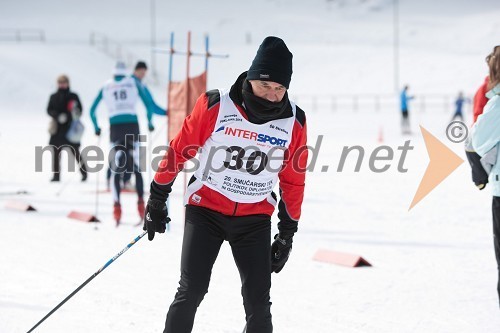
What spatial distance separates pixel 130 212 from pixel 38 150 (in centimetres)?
905

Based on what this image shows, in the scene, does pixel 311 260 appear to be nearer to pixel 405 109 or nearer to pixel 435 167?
pixel 435 167

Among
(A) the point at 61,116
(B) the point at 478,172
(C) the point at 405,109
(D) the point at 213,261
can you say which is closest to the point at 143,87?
(B) the point at 478,172

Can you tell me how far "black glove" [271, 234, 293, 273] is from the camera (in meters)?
3.28

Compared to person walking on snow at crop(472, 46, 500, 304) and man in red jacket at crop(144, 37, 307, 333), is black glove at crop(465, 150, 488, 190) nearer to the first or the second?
person walking on snow at crop(472, 46, 500, 304)

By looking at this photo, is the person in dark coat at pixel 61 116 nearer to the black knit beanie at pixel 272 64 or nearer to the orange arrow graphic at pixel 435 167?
the orange arrow graphic at pixel 435 167

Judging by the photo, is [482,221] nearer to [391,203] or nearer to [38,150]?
[391,203]

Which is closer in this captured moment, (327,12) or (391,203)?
(391,203)

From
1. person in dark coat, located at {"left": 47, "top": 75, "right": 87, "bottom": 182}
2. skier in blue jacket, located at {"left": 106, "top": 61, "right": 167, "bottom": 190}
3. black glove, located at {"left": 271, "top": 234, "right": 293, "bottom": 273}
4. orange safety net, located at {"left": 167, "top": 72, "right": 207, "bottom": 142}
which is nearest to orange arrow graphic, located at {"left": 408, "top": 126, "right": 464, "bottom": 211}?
orange safety net, located at {"left": 167, "top": 72, "right": 207, "bottom": 142}

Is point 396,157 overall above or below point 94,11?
below

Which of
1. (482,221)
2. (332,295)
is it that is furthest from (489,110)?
(482,221)

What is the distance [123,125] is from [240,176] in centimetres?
449

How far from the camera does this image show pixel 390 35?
7169 cm

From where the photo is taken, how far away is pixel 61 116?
11695 millimetres

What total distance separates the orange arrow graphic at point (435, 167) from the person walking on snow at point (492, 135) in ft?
15.1
